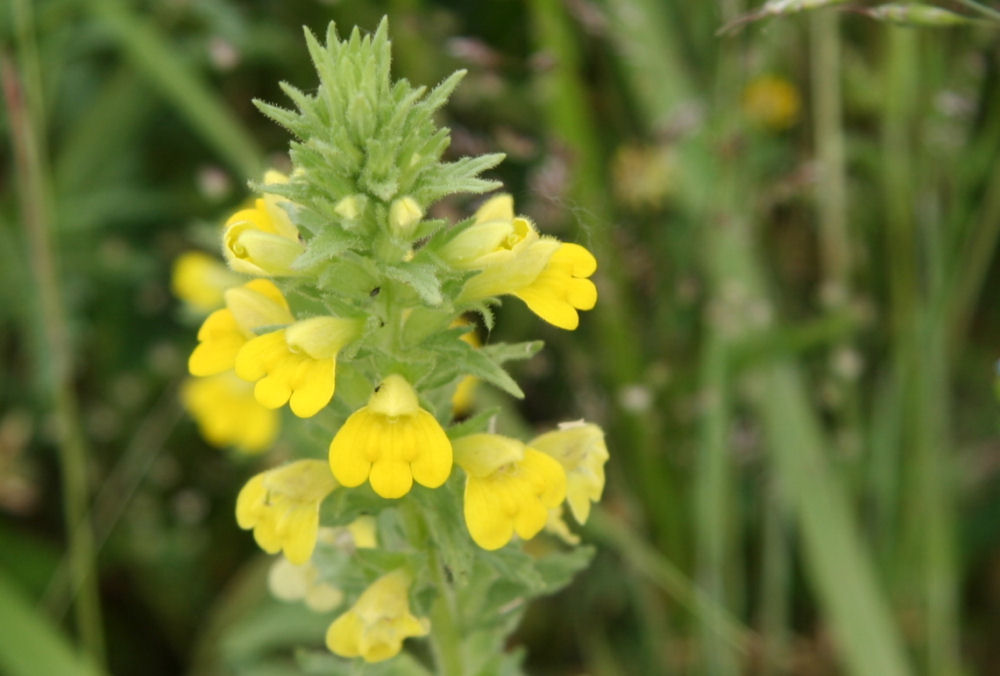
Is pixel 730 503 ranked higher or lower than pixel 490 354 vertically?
lower

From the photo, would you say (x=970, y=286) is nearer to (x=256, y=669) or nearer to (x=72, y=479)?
(x=256, y=669)

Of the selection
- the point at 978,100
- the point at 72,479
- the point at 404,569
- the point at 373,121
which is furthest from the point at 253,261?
the point at 978,100

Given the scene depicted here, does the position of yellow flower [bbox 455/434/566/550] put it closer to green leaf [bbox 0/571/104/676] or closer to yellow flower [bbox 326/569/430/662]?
yellow flower [bbox 326/569/430/662]

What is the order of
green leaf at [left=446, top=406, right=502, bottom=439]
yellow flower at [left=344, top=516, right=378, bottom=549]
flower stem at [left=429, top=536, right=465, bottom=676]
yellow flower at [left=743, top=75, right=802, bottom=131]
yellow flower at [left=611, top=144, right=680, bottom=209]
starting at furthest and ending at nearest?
1. yellow flower at [left=743, top=75, right=802, bottom=131]
2. yellow flower at [left=611, top=144, right=680, bottom=209]
3. yellow flower at [left=344, top=516, right=378, bottom=549]
4. flower stem at [left=429, top=536, right=465, bottom=676]
5. green leaf at [left=446, top=406, right=502, bottom=439]

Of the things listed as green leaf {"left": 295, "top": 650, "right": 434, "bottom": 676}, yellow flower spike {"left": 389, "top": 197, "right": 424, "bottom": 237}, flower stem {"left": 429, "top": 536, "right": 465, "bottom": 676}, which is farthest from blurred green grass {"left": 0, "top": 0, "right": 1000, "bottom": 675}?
yellow flower spike {"left": 389, "top": 197, "right": 424, "bottom": 237}

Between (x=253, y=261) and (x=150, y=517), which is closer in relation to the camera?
(x=253, y=261)

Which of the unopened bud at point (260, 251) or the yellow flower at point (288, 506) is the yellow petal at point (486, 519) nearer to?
the yellow flower at point (288, 506)

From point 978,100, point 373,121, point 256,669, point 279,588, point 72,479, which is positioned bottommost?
point 256,669
